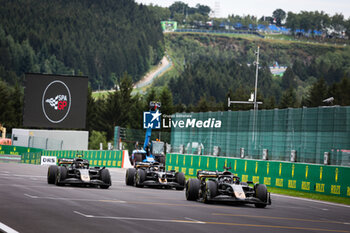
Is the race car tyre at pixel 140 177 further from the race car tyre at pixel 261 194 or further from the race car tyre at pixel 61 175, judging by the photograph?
the race car tyre at pixel 261 194

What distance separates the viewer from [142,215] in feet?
50.7

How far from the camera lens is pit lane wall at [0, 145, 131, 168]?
55531 millimetres

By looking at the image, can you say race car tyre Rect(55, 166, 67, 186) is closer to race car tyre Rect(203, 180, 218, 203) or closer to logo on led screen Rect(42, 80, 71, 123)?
race car tyre Rect(203, 180, 218, 203)

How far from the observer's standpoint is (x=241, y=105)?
149 meters

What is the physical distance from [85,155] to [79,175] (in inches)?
1408

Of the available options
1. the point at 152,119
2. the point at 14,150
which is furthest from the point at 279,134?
the point at 14,150

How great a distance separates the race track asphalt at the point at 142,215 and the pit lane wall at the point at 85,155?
1303 inches

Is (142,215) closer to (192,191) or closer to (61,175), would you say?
(192,191)

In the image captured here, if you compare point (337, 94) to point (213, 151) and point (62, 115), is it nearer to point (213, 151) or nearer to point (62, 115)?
point (62, 115)

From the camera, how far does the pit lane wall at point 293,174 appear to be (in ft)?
86.3

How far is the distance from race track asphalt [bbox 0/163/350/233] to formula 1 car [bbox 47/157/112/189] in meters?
3.17

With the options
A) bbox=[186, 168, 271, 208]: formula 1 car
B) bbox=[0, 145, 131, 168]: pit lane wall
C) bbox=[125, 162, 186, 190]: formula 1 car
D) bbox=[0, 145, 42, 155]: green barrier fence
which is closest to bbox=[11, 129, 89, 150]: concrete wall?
bbox=[0, 145, 42, 155]: green barrier fence

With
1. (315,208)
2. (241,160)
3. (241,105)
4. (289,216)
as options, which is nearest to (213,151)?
(241,160)

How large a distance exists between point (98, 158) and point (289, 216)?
42065 mm
